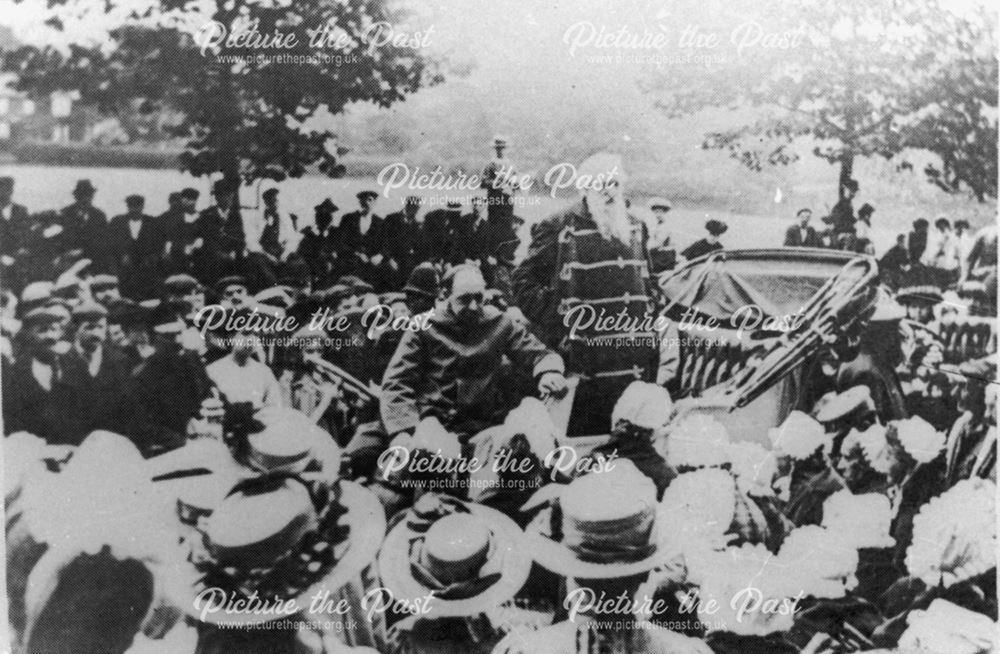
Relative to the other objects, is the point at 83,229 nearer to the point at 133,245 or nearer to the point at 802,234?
the point at 133,245

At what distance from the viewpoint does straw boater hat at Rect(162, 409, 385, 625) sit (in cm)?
201

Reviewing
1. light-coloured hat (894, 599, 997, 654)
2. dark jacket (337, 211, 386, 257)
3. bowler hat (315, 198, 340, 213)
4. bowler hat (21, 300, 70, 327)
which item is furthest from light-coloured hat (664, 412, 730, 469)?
bowler hat (21, 300, 70, 327)

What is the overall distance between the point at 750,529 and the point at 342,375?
1.23 metres

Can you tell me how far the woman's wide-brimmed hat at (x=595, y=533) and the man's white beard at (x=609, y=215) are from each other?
67cm

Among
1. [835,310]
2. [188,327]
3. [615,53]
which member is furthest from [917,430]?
[188,327]

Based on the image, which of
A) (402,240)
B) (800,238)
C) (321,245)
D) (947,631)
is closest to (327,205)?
(321,245)

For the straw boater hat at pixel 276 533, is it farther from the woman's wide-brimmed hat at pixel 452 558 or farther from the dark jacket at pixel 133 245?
the dark jacket at pixel 133 245

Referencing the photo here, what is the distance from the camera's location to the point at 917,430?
216cm

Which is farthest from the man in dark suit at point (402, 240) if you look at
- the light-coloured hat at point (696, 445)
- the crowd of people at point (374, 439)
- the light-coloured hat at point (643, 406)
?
the light-coloured hat at point (696, 445)

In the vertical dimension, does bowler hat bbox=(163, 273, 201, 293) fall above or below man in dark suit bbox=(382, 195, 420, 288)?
below

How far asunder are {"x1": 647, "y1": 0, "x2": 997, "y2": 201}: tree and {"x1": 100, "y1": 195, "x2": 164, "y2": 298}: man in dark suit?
1435mm

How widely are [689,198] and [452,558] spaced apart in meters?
1.20

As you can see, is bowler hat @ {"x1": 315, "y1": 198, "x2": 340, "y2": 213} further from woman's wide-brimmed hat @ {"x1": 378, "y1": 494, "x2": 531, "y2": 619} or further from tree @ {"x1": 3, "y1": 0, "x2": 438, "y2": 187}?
woman's wide-brimmed hat @ {"x1": 378, "y1": 494, "x2": 531, "y2": 619}

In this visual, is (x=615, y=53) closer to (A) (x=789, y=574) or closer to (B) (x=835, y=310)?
(B) (x=835, y=310)
